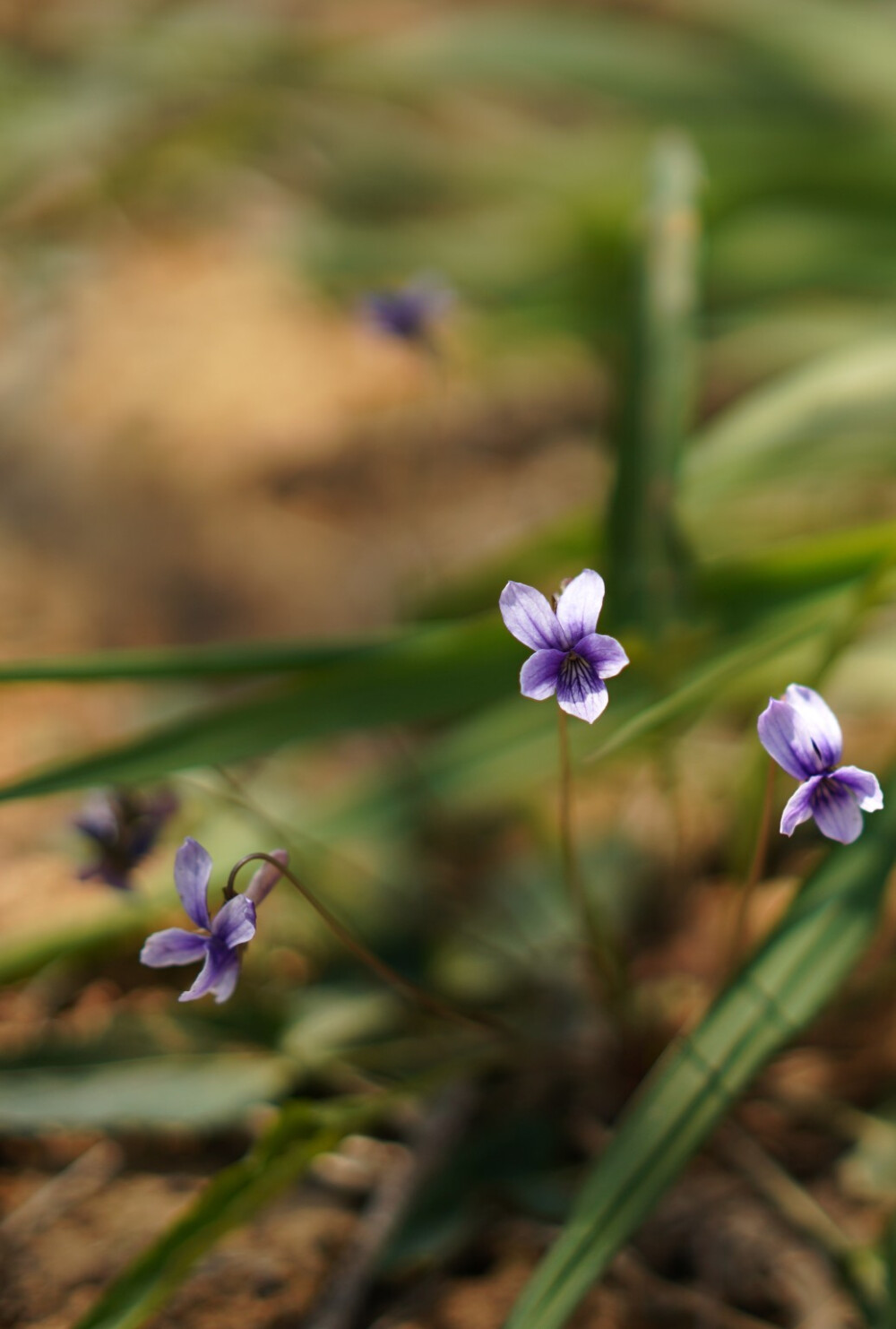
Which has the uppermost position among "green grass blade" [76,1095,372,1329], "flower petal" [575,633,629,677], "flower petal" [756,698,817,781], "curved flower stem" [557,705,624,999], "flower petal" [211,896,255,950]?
"flower petal" [756,698,817,781]

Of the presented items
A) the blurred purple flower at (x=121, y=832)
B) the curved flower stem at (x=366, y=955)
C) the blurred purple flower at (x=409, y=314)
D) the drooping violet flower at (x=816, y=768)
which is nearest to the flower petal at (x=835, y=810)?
the drooping violet flower at (x=816, y=768)

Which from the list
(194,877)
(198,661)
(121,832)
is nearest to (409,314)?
(198,661)

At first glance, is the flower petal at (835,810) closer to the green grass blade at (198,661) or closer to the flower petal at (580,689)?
the flower petal at (580,689)

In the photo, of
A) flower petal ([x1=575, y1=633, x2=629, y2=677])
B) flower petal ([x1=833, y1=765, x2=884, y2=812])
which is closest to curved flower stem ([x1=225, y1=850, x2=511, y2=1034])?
flower petal ([x1=575, y1=633, x2=629, y2=677])

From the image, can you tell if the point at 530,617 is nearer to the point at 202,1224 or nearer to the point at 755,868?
the point at 755,868

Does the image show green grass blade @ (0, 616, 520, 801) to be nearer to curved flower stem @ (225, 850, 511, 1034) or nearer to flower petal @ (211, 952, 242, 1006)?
curved flower stem @ (225, 850, 511, 1034)
